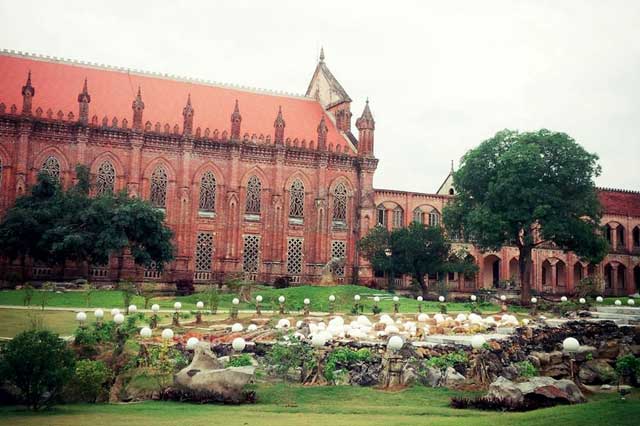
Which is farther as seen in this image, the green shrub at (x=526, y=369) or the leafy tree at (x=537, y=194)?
the leafy tree at (x=537, y=194)

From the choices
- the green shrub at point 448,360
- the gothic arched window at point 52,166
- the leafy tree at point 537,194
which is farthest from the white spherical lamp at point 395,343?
the gothic arched window at point 52,166

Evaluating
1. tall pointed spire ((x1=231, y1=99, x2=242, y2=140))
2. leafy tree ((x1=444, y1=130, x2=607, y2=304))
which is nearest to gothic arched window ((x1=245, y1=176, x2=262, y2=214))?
tall pointed spire ((x1=231, y1=99, x2=242, y2=140))

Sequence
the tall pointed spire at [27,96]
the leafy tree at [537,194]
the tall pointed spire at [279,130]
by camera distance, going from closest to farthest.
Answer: the leafy tree at [537,194], the tall pointed spire at [27,96], the tall pointed spire at [279,130]

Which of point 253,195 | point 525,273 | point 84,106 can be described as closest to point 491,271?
point 525,273

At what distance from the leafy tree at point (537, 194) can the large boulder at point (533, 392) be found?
2640cm

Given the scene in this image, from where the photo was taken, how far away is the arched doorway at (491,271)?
5816cm

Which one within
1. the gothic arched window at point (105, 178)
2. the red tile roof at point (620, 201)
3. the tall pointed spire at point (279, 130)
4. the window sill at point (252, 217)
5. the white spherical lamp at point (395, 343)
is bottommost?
the white spherical lamp at point (395, 343)

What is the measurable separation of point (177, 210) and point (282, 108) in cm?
1249

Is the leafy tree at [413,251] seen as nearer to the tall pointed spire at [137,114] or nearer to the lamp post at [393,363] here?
the tall pointed spire at [137,114]

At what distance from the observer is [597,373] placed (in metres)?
16.5

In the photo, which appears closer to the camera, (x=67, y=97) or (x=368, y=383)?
(x=368, y=383)

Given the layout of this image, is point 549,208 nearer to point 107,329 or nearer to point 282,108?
point 282,108

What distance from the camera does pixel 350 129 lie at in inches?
2053

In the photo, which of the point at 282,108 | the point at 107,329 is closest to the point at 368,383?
the point at 107,329
